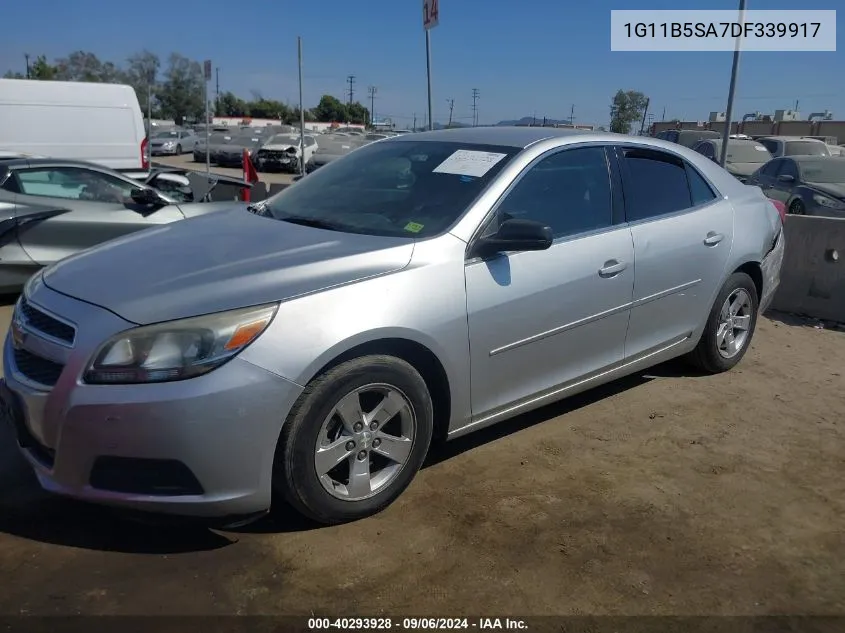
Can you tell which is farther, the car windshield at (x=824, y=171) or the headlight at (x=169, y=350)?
the car windshield at (x=824, y=171)

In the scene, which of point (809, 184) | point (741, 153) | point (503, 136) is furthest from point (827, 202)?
point (503, 136)

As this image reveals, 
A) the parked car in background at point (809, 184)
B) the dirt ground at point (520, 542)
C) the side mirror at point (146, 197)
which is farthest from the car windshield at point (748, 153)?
the dirt ground at point (520, 542)

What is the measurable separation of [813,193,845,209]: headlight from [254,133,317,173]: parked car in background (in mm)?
17611

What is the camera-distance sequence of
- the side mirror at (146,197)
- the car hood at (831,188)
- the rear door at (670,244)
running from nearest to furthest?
the rear door at (670,244) → the side mirror at (146,197) → the car hood at (831,188)

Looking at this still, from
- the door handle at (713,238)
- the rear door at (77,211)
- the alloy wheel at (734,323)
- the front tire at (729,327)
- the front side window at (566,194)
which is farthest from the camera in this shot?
the rear door at (77,211)

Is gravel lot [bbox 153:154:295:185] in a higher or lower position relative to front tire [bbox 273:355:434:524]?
lower

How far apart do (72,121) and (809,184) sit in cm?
1287

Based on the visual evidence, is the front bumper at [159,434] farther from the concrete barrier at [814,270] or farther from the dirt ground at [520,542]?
the concrete barrier at [814,270]

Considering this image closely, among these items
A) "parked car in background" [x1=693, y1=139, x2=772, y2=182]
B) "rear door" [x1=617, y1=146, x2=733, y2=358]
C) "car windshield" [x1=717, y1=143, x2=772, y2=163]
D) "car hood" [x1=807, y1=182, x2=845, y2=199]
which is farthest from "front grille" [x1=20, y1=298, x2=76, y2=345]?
"car windshield" [x1=717, y1=143, x2=772, y2=163]

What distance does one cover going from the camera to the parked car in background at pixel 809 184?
1256 centimetres

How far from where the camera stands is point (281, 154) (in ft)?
87.5

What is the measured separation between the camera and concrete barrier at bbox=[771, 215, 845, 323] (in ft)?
22.1

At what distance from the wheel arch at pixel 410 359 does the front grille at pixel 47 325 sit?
87 centimetres

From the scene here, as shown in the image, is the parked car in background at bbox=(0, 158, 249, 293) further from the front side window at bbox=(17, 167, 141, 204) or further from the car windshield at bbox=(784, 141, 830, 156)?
the car windshield at bbox=(784, 141, 830, 156)
